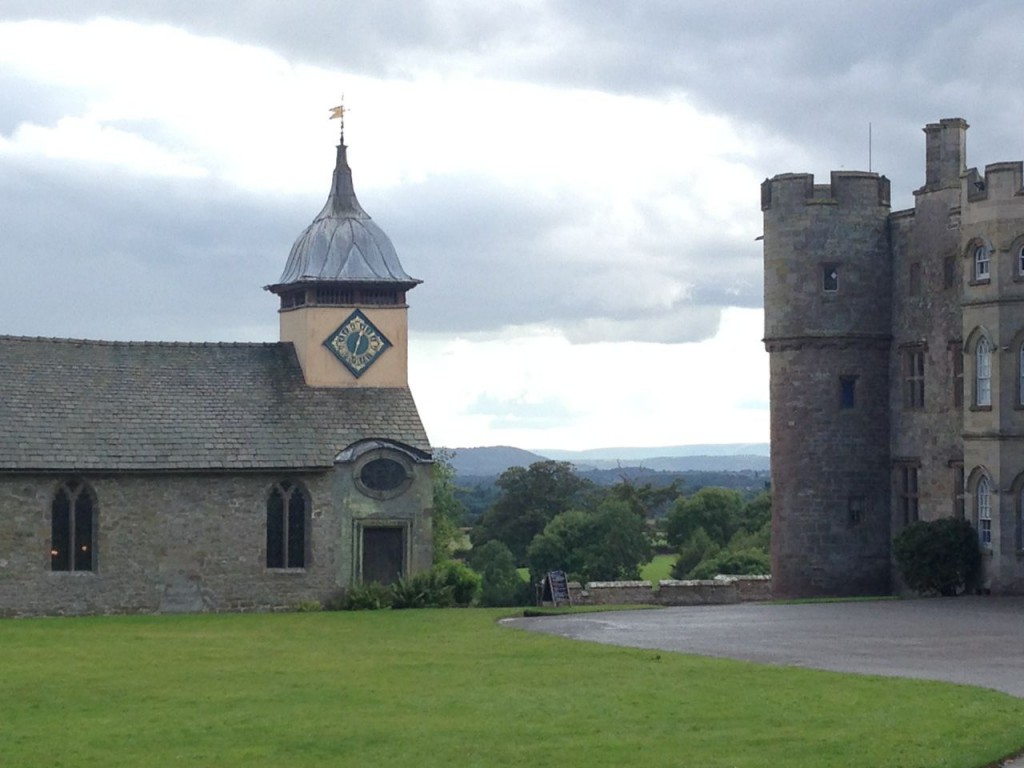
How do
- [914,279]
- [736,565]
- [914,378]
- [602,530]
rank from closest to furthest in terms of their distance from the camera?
[914,279]
[914,378]
[736,565]
[602,530]

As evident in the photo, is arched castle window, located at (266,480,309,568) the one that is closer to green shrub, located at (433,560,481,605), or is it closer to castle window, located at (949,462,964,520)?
green shrub, located at (433,560,481,605)

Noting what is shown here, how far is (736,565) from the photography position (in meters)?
72.8

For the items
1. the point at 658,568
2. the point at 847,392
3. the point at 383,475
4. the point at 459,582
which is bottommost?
the point at 658,568

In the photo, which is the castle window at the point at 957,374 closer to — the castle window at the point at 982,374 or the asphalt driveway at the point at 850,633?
the castle window at the point at 982,374

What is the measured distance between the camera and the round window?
41.6 metres

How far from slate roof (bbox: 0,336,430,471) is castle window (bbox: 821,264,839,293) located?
35.9 feet

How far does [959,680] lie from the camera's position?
23.6 meters

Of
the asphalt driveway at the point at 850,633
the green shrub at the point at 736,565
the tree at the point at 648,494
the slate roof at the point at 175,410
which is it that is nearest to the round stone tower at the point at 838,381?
the asphalt driveway at the point at 850,633

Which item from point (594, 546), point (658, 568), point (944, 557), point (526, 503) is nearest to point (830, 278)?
point (944, 557)

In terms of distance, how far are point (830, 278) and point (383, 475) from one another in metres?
12.6

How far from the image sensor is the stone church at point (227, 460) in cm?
3916

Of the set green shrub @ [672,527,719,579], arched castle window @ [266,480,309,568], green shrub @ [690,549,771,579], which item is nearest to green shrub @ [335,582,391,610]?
arched castle window @ [266,480,309,568]

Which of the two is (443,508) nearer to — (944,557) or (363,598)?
(363,598)

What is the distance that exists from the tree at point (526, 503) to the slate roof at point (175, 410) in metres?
60.6
